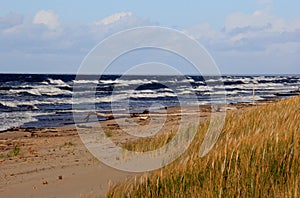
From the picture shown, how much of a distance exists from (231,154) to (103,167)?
9.61 feet

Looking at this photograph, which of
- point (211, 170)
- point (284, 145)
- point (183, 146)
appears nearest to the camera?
point (211, 170)

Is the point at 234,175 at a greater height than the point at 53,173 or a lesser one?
greater

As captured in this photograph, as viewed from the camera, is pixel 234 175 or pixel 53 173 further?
pixel 53 173

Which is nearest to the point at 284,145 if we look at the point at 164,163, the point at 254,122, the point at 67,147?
the point at 164,163

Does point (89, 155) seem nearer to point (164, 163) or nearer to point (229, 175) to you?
point (164, 163)

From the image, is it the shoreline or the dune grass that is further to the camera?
the shoreline

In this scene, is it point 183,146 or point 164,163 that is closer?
point 164,163

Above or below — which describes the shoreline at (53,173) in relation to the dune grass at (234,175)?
below

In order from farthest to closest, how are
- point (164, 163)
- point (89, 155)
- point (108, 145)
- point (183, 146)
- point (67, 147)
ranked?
point (67, 147), point (108, 145), point (89, 155), point (183, 146), point (164, 163)

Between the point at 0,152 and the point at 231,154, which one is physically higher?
the point at 231,154

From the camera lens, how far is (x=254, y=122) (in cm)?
932

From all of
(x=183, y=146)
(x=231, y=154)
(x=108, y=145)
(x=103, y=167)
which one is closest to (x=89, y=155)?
(x=108, y=145)

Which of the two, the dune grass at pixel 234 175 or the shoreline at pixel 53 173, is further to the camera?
the shoreline at pixel 53 173

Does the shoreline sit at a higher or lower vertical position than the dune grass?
lower
